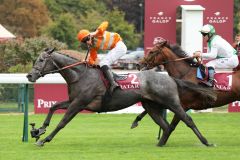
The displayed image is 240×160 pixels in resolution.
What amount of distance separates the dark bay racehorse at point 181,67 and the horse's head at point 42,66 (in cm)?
184

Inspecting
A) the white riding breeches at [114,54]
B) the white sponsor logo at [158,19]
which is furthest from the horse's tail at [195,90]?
the white sponsor logo at [158,19]

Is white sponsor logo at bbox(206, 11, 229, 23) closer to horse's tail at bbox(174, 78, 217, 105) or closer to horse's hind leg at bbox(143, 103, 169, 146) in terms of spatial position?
horse's tail at bbox(174, 78, 217, 105)

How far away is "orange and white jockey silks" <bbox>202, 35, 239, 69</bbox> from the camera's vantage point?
48.2 feet

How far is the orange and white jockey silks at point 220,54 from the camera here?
48.2 feet

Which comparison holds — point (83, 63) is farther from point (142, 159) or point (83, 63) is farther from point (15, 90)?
point (15, 90)

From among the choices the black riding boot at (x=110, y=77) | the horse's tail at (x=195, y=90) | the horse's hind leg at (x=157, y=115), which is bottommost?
the horse's hind leg at (x=157, y=115)

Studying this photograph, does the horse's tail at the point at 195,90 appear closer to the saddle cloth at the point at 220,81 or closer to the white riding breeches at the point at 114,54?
the saddle cloth at the point at 220,81

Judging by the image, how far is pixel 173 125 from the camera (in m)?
14.6

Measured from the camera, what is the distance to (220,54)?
1492 cm

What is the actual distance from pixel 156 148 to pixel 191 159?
1603 millimetres

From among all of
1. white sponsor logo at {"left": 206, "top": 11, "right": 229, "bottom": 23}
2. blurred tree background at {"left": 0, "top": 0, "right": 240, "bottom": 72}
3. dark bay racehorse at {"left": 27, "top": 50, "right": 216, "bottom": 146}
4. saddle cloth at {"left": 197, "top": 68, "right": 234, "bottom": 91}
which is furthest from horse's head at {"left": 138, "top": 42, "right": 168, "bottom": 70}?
blurred tree background at {"left": 0, "top": 0, "right": 240, "bottom": 72}

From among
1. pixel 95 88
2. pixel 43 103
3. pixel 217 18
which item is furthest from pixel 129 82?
pixel 217 18

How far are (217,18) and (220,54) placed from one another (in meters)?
9.99

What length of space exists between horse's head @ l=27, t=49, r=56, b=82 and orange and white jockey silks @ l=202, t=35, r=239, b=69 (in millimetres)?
2491
